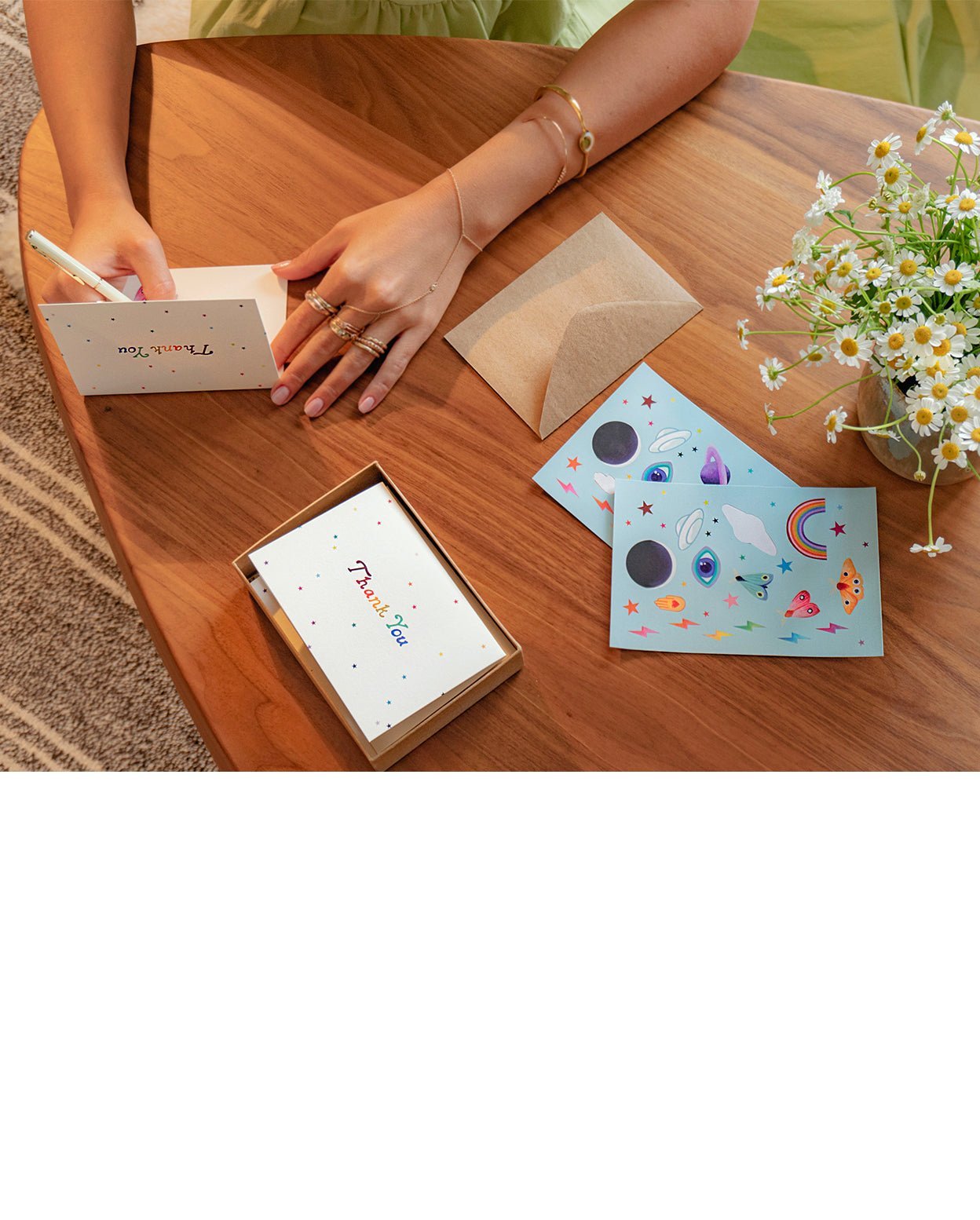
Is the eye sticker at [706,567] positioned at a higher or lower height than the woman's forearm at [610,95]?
lower

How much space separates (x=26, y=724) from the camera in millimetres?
1515

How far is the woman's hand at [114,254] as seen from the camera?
2.81 ft

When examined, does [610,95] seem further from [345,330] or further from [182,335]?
[182,335]

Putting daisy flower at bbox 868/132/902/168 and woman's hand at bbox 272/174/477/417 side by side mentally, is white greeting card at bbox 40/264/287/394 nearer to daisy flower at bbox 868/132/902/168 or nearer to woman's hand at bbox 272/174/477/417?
woman's hand at bbox 272/174/477/417

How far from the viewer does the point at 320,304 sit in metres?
0.87

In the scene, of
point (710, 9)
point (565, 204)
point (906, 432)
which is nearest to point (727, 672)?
point (906, 432)

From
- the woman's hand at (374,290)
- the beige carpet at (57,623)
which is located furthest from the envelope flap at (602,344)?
the beige carpet at (57,623)

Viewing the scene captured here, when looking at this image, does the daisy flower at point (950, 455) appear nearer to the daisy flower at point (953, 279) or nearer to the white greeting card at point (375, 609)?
the daisy flower at point (953, 279)

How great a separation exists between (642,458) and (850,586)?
8.5 inches

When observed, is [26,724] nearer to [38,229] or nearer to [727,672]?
[38,229]

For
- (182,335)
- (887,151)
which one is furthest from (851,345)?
(182,335)

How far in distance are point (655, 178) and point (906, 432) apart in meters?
0.39

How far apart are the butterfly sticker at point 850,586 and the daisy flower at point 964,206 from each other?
293mm

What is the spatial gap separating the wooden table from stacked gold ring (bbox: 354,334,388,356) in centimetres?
3
